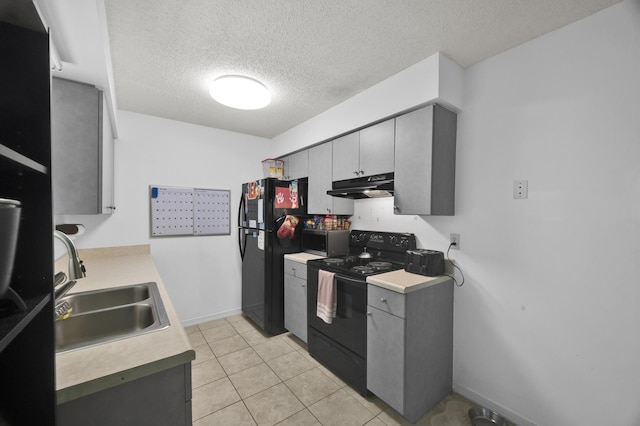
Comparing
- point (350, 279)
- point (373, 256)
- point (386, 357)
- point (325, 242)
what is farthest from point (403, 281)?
point (325, 242)

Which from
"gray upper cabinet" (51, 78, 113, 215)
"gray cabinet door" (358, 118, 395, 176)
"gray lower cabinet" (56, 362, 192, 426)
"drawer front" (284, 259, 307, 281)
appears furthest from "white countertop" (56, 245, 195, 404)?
"gray cabinet door" (358, 118, 395, 176)

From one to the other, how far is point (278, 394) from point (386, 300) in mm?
1092

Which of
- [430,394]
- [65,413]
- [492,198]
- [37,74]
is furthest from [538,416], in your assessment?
[37,74]

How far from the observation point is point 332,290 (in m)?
2.09

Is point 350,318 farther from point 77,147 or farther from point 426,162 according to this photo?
point 77,147

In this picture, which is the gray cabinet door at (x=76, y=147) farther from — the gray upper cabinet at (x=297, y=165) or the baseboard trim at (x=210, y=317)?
the baseboard trim at (x=210, y=317)

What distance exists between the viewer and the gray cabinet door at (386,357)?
1672 mm

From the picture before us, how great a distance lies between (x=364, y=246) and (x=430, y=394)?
127cm

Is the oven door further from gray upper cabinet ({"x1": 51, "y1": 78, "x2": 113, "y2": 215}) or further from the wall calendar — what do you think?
the wall calendar

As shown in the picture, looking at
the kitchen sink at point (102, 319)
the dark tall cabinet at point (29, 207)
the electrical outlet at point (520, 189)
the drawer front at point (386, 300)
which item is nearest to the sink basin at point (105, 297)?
the kitchen sink at point (102, 319)

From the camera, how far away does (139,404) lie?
825 millimetres

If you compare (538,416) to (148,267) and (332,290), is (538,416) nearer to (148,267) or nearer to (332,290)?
(332,290)

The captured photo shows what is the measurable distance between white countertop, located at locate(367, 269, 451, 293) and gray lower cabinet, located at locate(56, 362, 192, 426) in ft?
3.97

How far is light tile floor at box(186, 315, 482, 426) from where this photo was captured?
5.67 ft
